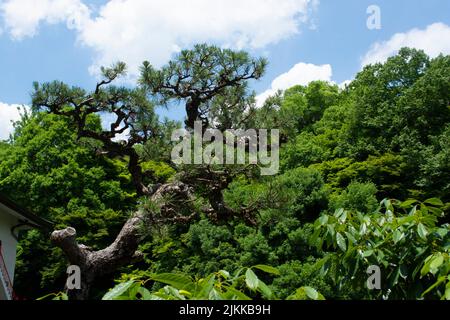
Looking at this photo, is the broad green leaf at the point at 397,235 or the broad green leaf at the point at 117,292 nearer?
the broad green leaf at the point at 117,292

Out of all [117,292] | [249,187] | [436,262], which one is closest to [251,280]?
[117,292]

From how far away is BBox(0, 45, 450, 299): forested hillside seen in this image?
207 centimetres

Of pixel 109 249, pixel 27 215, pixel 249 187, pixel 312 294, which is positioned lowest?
pixel 109 249

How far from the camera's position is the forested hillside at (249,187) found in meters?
2.07

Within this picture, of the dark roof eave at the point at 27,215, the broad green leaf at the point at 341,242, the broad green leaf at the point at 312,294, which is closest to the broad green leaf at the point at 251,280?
the broad green leaf at the point at 312,294

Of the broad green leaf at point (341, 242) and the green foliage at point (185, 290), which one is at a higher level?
the broad green leaf at point (341, 242)

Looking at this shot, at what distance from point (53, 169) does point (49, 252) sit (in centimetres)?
275

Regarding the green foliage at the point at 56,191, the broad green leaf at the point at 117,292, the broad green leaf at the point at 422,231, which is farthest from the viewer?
the green foliage at the point at 56,191

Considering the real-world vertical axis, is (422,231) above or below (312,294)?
above

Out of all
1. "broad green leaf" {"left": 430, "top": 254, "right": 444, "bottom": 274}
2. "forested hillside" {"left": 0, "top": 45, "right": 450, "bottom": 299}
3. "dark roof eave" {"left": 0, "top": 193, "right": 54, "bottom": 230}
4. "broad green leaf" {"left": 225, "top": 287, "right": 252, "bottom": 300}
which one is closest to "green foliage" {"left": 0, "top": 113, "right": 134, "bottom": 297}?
"forested hillside" {"left": 0, "top": 45, "right": 450, "bottom": 299}

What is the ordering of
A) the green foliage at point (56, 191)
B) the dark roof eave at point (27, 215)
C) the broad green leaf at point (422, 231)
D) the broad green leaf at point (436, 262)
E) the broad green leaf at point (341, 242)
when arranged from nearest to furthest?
the broad green leaf at point (436, 262), the broad green leaf at point (422, 231), the broad green leaf at point (341, 242), the dark roof eave at point (27, 215), the green foliage at point (56, 191)

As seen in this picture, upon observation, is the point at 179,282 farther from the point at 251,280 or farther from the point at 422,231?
the point at 422,231

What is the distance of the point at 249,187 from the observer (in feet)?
39.5

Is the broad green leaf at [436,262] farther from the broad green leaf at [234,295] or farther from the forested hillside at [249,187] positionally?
the broad green leaf at [234,295]
